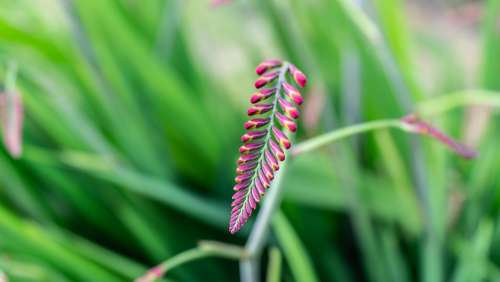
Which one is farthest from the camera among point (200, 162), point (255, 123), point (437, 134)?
point (200, 162)

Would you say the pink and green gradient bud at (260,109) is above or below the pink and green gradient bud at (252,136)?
above

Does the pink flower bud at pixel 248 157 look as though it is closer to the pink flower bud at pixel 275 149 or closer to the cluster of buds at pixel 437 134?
the pink flower bud at pixel 275 149

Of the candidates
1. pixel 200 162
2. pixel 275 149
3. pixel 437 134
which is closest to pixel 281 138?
pixel 275 149

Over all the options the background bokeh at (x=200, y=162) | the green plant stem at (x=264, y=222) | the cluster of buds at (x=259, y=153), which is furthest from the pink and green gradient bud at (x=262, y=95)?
the background bokeh at (x=200, y=162)

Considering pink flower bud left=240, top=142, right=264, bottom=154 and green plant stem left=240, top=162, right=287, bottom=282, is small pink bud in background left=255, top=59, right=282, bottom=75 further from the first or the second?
green plant stem left=240, top=162, right=287, bottom=282

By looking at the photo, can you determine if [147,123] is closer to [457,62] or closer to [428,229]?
[428,229]

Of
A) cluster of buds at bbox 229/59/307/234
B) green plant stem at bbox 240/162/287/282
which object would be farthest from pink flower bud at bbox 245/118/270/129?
green plant stem at bbox 240/162/287/282

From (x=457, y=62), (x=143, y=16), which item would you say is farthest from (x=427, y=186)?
(x=457, y=62)

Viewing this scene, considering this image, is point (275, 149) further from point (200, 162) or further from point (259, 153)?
point (200, 162)
